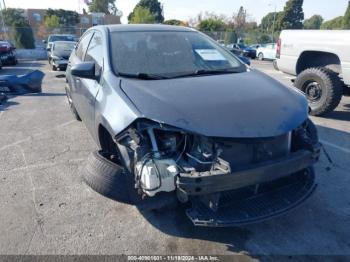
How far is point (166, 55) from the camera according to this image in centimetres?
345

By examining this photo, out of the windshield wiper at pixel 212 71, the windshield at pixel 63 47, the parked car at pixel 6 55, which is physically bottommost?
the parked car at pixel 6 55

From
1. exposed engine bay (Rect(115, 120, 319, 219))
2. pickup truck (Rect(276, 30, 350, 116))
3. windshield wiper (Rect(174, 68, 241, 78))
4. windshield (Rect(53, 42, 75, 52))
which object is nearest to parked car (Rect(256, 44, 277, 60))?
windshield (Rect(53, 42, 75, 52))

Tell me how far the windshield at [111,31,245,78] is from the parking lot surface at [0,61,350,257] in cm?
120

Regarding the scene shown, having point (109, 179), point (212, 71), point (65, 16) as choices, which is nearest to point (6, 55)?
point (212, 71)

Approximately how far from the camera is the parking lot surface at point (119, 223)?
8.51ft

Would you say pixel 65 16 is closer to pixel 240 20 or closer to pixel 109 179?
pixel 240 20

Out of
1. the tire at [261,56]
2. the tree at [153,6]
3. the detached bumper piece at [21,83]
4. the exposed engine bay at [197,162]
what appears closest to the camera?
→ the exposed engine bay at [197,162]

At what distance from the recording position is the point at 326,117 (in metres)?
6.16

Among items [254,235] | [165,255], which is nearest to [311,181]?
[254,235]

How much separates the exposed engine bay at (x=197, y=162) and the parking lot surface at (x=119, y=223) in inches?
19.1

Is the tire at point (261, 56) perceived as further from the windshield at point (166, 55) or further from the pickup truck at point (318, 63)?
the windshield at point (166, 55)

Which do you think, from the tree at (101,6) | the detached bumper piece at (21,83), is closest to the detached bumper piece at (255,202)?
the detached bumper piece at (21,83)

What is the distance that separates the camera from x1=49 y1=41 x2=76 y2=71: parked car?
1356cm

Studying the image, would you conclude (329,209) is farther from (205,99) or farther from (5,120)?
(5,120)
